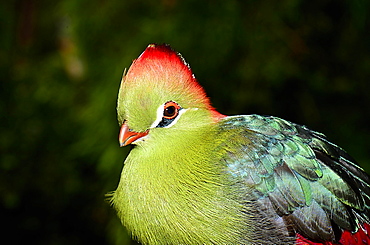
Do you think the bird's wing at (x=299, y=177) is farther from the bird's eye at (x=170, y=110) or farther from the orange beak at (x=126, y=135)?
the orange beak at (x=126, y=135)

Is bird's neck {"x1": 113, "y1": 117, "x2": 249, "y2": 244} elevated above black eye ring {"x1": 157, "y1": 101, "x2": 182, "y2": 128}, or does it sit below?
below

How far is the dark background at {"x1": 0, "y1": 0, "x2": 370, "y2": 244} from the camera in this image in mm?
2986

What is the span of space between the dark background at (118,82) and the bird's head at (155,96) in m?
1.54

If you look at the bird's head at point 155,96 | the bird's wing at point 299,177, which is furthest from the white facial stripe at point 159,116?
the bird's wing at point 299,177

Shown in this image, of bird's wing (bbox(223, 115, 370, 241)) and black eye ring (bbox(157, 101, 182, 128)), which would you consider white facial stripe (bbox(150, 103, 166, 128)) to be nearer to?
black eye ring (bbox(157, 101, 182, 128))

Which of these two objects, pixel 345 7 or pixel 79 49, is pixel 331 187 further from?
pixel 79 49

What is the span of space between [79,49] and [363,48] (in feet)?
6.61

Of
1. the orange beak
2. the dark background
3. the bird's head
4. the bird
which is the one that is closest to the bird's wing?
the bird

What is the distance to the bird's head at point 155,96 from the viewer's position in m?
1.38

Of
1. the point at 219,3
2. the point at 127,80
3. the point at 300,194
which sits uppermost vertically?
the point at 219,3

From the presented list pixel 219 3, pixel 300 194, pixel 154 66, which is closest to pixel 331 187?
pixel 300 194

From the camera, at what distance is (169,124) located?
1.44 metres

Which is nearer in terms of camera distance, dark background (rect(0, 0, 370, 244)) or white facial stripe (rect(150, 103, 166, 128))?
white facial stripe (rect(150, 103, 166, 128))

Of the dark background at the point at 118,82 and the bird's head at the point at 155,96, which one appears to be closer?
the bird's head at the point at 155,96
